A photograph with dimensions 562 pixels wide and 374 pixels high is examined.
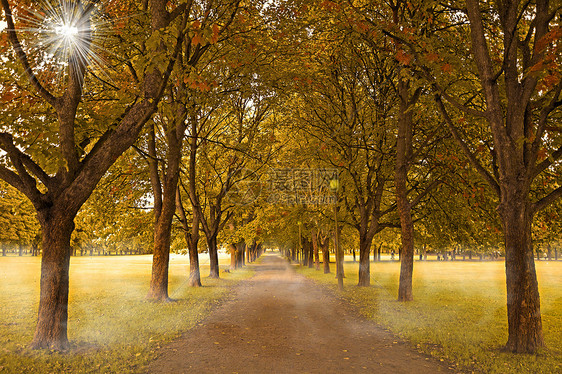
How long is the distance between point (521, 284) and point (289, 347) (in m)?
5.11

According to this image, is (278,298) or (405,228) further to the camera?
(278,298)

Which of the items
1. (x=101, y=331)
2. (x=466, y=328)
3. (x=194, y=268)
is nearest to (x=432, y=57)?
(x=466, y=328)

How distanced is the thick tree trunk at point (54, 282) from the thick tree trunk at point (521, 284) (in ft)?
31.0

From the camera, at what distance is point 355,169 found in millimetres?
20047

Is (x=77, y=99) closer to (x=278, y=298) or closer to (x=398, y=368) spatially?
(x=398, y=368)

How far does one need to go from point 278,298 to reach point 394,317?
615 cm

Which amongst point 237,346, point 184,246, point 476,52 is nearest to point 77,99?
point 237,346

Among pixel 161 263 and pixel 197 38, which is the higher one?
pixel 197 38

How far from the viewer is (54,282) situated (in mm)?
7504

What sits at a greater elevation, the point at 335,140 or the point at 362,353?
the point at 335,140

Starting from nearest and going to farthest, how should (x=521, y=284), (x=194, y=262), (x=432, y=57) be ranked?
(x=521, y=284) < (x=432, y=57) < (x=194, y=262)

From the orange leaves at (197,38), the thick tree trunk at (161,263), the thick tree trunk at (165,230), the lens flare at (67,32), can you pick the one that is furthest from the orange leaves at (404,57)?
the thick tree trunk at (161,263)

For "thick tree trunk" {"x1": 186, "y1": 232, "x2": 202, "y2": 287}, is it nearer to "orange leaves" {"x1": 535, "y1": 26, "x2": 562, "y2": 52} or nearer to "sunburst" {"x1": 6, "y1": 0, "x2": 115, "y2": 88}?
"sunburst" {"x1": 6, "y1": 0, "x2": 115, "y2": 88}

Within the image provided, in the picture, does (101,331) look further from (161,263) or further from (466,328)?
(466,328)
